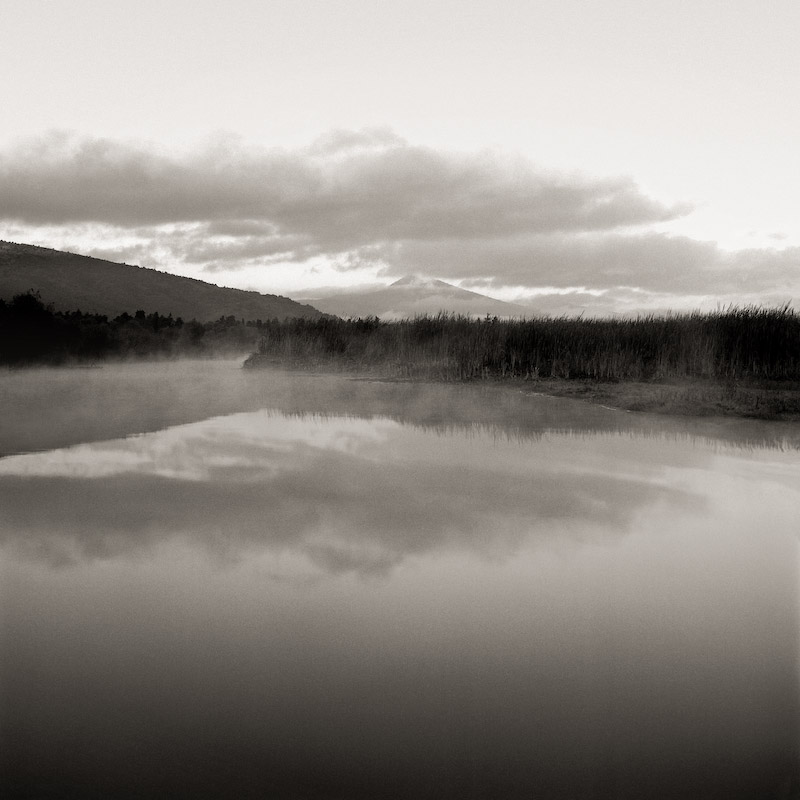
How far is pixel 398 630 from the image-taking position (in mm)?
4148

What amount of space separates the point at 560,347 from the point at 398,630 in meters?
21.1

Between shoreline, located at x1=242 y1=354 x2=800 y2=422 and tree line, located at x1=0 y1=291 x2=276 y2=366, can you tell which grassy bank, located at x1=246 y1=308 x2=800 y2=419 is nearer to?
shoreline, located at x1=242 y1=354 x2=800 y2=422

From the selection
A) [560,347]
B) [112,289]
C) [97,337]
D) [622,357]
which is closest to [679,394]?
[622,357]

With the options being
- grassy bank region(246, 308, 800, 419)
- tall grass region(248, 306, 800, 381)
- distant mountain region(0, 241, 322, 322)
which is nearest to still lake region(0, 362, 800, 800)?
grassy bank region(246, 308, 800, 419)

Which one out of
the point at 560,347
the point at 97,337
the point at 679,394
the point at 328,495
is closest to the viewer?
the point at 328,495

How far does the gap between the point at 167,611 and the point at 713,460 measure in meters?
7.17

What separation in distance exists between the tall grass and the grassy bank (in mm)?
34

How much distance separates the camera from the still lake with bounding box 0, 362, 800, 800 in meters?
3.03

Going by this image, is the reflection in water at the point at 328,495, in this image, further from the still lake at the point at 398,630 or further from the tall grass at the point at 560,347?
the tall grass at the point at 560,347

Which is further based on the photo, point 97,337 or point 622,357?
point 97,337

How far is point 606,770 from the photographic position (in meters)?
2.99

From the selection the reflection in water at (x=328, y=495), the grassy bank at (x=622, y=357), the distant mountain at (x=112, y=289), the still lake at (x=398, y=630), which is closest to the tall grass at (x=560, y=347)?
the grassy bank at (x=622, y=357)

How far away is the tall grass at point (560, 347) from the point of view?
21109 mm

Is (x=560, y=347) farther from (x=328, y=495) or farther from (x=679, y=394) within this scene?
(x=328, y=495)
